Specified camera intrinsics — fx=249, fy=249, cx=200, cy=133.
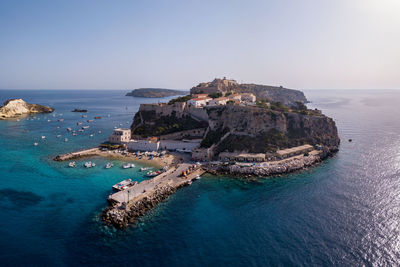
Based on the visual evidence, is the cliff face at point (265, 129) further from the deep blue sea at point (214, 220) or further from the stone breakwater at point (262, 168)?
the deep blue sea at point (214, 220)

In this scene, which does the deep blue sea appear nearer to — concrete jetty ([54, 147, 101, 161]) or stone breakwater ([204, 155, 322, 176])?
stone breakwater ([204, 155, 322, 176])

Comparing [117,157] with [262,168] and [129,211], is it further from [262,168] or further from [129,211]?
[262,168]

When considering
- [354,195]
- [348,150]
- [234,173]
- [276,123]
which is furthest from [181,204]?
[348,150]

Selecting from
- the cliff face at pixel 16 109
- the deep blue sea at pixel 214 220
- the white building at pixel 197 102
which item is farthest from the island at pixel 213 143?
the cliff face at pixel 16 109

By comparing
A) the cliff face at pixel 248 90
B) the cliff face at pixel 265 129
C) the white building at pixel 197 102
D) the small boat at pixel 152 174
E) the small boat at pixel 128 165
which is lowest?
the small boat at pixel 152 174

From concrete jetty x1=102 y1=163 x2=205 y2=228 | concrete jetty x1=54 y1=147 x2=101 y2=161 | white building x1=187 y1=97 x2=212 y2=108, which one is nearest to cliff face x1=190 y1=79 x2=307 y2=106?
white building x1=187 y1=97 x2=212 y2=108
